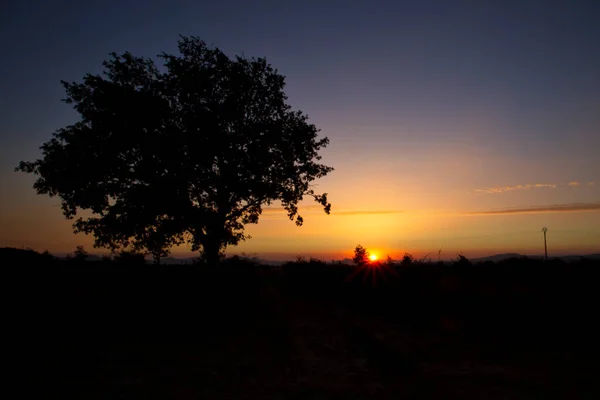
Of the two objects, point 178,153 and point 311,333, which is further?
point 178,153

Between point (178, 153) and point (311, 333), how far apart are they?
15.3 meters

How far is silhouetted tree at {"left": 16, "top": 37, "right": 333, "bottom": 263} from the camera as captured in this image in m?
24.4

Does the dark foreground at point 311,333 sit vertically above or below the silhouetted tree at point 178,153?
below

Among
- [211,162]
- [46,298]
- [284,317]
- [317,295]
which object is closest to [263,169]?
[211,162]

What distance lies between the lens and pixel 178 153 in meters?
25.3

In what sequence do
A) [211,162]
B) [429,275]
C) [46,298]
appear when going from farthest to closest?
[211,162]
[429,275]
[46,298]

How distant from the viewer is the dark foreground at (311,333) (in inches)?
437

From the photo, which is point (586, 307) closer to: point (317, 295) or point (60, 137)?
point (317, 295)

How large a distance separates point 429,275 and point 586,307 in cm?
576

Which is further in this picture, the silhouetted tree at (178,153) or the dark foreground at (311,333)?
the silhouetted tree at (178,153)

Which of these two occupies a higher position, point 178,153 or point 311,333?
point 178,153

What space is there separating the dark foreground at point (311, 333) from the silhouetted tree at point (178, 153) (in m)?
8.56

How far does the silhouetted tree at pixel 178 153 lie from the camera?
24.4 meters

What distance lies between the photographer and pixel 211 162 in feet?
85.0
